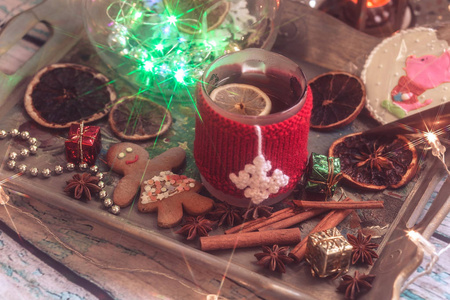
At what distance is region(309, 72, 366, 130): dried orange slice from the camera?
151 cm

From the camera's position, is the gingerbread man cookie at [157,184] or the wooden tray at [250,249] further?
the gingerbread man cookie at [157,184]

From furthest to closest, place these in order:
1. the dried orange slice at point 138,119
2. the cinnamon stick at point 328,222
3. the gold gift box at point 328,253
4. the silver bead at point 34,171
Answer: the dried orange slice at point 138,119, the silver bead at point 34,171, the cinnamon stick at point 328,222, the gold gift box at point 328,253

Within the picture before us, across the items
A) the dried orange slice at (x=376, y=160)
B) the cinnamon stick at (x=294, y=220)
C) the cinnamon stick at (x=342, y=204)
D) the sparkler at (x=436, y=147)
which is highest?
the sparkler at (x=436, y=147)

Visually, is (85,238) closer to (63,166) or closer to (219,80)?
(63,166)

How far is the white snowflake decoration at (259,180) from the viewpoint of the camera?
4.05 feet

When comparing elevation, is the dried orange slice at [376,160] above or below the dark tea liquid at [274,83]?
below

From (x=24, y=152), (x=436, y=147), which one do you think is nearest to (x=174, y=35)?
(x=24, y=152)

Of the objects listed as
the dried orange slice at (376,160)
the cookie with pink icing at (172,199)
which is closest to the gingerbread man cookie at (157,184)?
the cookie with pink icing at (172,199)

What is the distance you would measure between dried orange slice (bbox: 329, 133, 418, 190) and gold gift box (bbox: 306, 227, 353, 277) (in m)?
0.24

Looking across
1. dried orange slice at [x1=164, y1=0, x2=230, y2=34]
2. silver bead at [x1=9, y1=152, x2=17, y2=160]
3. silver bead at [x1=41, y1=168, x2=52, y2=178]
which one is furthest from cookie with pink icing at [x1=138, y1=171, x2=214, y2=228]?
dried orange slice at [x1=164, y1=0, x2=230, y2=34]

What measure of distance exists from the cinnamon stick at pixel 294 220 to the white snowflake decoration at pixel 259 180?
0.06 m

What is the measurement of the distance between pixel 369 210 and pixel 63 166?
75 cm

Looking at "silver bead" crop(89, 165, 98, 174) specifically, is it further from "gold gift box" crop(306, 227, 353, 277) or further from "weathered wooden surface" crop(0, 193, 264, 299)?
"gold gift box" crop(306, 227, 353, 277)

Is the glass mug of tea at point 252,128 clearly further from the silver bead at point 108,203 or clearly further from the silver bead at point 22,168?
the silver bead at point 22,168
